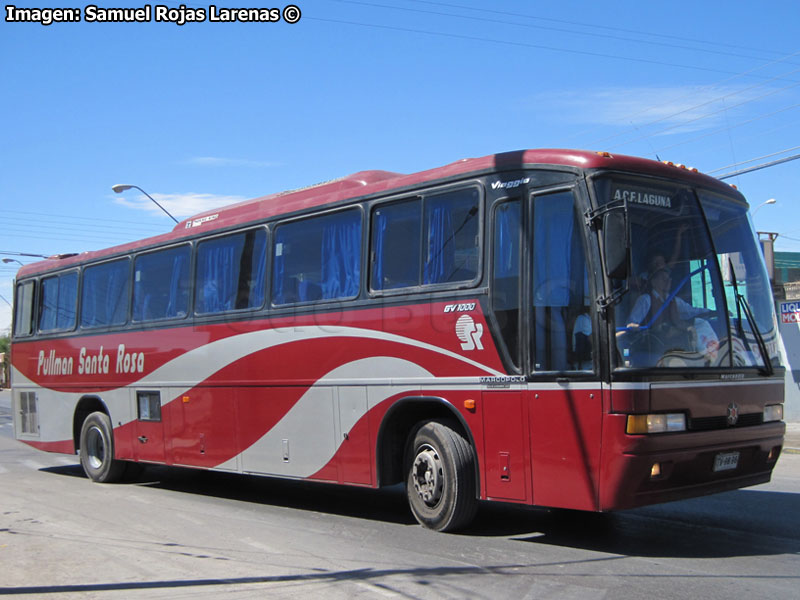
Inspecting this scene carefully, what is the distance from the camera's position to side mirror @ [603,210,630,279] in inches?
267

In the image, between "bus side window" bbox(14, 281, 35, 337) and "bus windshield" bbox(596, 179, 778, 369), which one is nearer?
"bus windshield" bbox(596, 179, 778, 369)

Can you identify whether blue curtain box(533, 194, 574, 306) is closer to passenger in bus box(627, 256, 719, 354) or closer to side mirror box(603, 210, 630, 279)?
side mirror box(603, 210, 630, 279)

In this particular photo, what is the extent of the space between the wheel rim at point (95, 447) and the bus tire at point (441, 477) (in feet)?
23.3

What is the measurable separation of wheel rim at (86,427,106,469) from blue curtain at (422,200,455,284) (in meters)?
7.69

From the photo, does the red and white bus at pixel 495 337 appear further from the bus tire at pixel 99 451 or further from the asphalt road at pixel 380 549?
the bus tire at pixel 99 451

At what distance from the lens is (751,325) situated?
786 centimetres

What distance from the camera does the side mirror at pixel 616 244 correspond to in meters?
6.79

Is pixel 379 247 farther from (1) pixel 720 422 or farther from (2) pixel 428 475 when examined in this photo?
(1) pixel 720 422

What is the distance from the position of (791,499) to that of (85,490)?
9.37 metres

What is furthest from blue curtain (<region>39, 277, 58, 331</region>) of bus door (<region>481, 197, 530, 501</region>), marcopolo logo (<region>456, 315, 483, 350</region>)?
bus door (<region>481, 197, 530, 501</region>)

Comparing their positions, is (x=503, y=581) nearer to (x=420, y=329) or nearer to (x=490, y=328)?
(x=490, y=328)

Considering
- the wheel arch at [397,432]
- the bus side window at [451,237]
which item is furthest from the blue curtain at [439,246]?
the wheel arch at [397,432]

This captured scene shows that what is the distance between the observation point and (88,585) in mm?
6543

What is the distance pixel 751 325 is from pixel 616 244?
1880 millimetres
